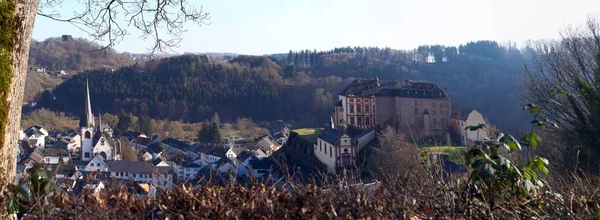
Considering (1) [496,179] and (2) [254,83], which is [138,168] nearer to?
(1) [496,179]

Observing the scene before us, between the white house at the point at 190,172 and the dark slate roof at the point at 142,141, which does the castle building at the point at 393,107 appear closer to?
the white house at the point at 190,172

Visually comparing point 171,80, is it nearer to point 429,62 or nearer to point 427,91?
point 429,62

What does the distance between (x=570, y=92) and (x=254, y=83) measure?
1765 inches

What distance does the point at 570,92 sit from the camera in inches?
349

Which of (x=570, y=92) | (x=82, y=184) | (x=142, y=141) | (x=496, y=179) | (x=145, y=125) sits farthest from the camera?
(x=145, y=125)

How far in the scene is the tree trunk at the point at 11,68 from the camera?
253cm

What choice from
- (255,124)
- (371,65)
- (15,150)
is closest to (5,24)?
(15,150)

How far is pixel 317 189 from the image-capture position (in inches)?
92.0

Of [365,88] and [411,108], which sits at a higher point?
[365,88]

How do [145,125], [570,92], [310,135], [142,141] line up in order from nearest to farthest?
1. [570,92]
2. [310,135]
3. [142,141]
4. [145,125]

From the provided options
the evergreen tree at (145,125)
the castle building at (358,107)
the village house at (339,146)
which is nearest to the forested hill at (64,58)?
the evergreen tree at (145,125)

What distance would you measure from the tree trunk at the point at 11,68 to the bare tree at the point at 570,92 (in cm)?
442

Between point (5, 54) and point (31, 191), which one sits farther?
point (5, 54)

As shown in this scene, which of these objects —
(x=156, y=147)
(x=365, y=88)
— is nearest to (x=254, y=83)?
(x=156, y=147)
